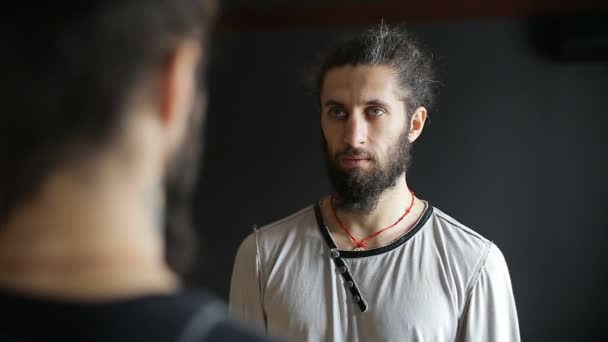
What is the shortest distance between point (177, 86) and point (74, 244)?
5.8 inches

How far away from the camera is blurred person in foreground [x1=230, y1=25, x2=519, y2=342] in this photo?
1.49m

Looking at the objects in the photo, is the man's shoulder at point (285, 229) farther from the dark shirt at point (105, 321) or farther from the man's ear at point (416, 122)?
the dark shirt at point (105, 321)

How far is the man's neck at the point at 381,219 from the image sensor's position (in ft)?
5.29

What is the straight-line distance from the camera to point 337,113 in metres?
1.62

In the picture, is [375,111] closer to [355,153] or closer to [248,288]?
[355,153]

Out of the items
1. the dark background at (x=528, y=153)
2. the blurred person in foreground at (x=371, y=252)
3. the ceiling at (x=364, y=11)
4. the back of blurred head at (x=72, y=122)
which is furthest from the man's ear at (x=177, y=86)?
the ceiling at (x=364, y=11)

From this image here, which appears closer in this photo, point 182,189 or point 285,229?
point 182,189

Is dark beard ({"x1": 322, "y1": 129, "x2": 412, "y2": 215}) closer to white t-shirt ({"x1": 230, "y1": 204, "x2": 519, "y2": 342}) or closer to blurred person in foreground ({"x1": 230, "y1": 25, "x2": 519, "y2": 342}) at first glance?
blurred person in foreground ({"x1": 230, "y1": 25, "x2": 519, "y2": 342})

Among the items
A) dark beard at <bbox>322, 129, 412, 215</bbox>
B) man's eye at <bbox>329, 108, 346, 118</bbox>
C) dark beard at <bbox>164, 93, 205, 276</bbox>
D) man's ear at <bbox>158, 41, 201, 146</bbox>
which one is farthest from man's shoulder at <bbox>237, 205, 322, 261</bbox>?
man's ear at <bbox>158, 41, 201, 146</bbox>

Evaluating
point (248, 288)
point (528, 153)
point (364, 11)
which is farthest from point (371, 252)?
point (364, 11)

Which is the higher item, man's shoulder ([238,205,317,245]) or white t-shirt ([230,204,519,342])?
man's shoulder ([238,205,317,245])

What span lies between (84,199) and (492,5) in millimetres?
2686

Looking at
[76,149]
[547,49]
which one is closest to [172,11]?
[76,149]

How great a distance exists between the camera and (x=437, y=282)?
1519mm
